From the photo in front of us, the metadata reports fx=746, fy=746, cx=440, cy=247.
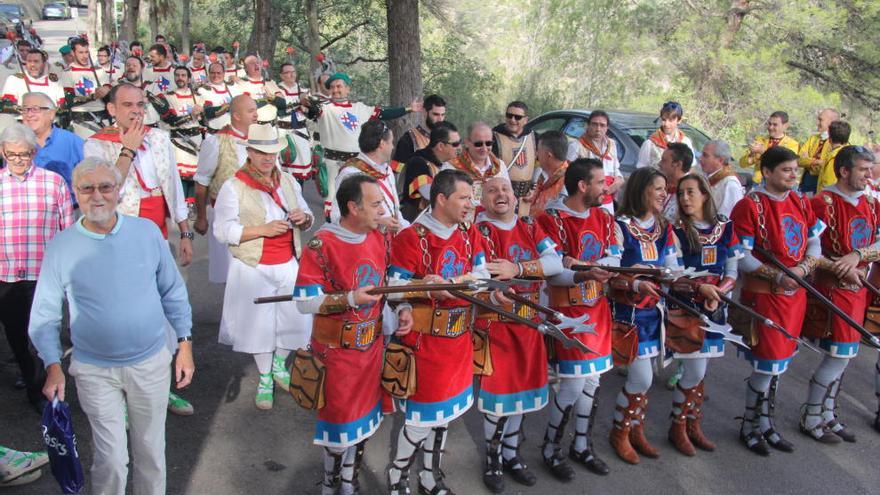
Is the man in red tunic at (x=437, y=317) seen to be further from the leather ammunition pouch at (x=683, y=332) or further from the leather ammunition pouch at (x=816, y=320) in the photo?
the leather ammunition pouch at (x=816, y=320)

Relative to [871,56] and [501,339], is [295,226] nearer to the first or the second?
[501,339]

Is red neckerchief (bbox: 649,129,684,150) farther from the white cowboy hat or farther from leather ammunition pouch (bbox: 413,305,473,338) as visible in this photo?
leather ammunition pouch (bbox: 413,305,473,338)

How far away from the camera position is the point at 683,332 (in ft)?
16.0

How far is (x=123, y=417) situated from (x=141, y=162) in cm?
225

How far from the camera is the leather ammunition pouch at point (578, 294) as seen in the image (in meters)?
4.52

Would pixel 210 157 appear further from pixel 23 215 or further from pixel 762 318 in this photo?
pixel 762 318

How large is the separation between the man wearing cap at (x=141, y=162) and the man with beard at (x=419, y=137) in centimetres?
232

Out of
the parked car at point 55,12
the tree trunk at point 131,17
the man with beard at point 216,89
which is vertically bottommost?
the man with beard at point 216,89

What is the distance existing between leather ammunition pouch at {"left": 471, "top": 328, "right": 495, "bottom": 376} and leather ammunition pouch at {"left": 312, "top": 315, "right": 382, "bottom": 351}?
72 cm

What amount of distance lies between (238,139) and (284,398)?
6.83ft

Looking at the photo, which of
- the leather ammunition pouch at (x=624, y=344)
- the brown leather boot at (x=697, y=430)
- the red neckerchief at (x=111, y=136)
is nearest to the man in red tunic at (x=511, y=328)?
the leather ammunition pouch at (x=624, y=344)

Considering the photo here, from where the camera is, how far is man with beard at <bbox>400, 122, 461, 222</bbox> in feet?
19.6

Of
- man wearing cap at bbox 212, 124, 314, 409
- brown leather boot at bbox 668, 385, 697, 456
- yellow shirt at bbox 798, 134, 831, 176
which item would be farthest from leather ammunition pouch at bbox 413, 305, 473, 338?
yellow shirt at bbox 798, 134, 831, 176

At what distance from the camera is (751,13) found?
16203 millimetres
